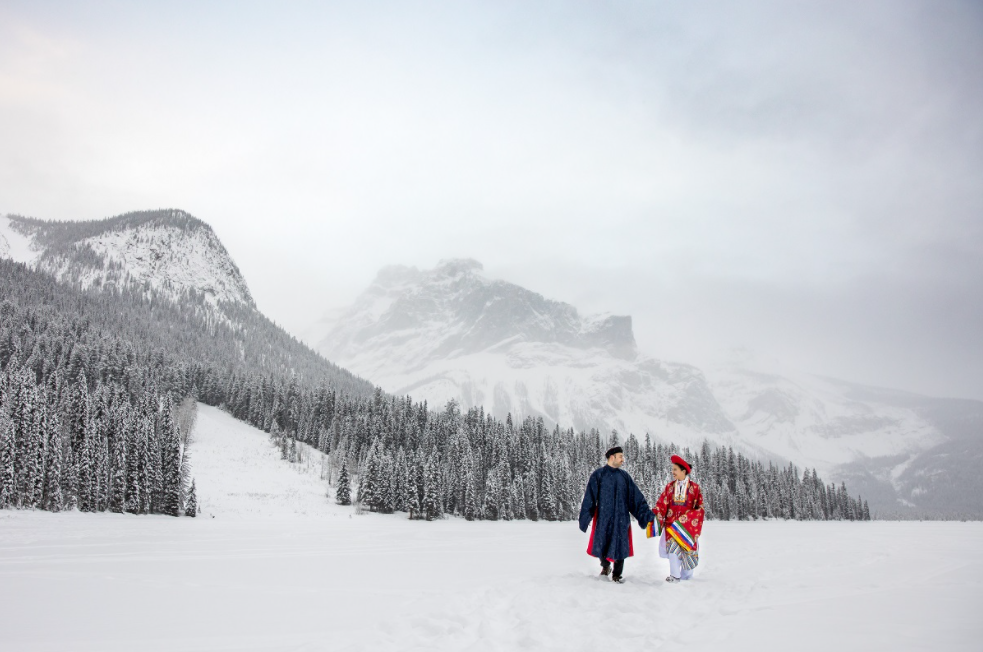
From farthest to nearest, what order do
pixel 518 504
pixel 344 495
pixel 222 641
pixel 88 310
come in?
pixel 88 310 → pixel 518 504 → pixel 344 495 → pixel 222 641

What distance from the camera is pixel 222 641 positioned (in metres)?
7.15

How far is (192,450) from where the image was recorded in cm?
8981

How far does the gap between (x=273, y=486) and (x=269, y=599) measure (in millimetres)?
76646

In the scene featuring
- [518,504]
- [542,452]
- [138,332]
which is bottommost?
[518,504]

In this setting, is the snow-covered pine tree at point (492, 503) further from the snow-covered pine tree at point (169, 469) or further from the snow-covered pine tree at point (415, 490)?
the snow-covered pine tree at point (169, 469)

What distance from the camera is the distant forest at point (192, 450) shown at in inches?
2142

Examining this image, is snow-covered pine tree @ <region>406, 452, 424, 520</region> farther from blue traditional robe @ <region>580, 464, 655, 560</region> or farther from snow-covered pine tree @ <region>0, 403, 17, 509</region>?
blue traditional robe @ <region>580, 464, 655, 560</region>

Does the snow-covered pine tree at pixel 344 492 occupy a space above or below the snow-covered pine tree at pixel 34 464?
below

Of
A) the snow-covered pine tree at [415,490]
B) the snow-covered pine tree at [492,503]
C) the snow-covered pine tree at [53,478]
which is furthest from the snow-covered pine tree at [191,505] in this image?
the snow-covered pine tree at [492,503]

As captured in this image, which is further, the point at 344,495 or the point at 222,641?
the point at 344,495

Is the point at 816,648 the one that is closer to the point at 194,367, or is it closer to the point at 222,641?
the point at 222,641

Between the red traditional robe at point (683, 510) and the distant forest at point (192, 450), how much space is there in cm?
5549

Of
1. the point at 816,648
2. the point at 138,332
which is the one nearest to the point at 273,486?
the point at 816,648

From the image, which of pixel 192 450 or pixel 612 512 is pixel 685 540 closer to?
pixel 612 512
